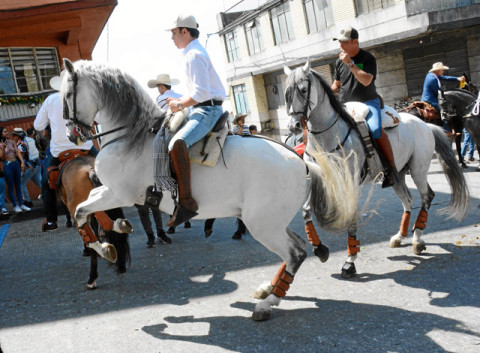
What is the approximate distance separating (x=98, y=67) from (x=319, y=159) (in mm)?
2172

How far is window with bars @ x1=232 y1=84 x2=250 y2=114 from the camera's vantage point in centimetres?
3725

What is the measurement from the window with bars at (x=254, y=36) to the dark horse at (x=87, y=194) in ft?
93.3

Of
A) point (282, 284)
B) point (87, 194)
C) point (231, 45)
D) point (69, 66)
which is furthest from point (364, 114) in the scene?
point (231, 45)

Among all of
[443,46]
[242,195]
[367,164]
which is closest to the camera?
[242,195]

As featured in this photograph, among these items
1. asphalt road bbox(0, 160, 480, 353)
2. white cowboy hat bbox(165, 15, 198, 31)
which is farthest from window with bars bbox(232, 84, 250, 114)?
white cowboy hat bbox(165, 15, 198, 31)

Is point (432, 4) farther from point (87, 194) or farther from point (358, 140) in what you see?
point (87, 194)

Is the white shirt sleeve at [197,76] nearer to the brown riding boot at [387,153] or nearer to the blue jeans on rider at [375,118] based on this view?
the blue jeans on rider at [375,118]

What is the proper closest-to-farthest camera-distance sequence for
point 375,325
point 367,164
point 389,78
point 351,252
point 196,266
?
point 375,325 → point 351,252 → point 367,164 → point 196,266 → point 389,78

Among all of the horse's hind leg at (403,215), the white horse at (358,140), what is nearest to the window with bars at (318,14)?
the white horse at (358,140)

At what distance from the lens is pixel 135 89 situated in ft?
15.2

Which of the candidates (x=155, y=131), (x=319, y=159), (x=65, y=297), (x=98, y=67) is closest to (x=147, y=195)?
(x=155, y=131)

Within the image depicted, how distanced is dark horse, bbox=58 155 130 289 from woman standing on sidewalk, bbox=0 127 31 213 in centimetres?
655

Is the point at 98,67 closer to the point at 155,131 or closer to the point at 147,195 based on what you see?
the point at 155,131

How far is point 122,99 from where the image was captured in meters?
4.61
